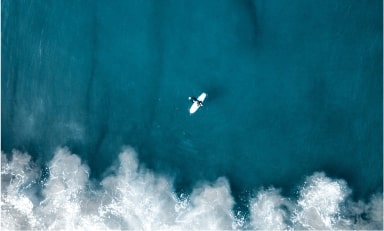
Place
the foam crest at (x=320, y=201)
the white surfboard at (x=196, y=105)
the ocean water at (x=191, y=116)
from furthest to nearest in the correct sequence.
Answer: the white surfboard at (x=196, y=105) < the foam crest at (x=320, y=201) < the ocean water at (x=191, y=116)

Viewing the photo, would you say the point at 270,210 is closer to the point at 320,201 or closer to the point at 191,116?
the point at 320,201

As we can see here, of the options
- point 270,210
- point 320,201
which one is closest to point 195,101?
point 270,210

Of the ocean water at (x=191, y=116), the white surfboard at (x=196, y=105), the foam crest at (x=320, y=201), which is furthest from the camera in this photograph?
the white surfboard at (x=196, y=105)

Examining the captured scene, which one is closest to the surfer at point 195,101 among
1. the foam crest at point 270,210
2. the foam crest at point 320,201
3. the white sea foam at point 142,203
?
the white sea foam at point 142,203

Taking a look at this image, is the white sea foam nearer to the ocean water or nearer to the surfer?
the ocean water

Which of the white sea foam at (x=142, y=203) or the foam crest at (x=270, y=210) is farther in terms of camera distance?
the foam crest at (x=270, y=210)

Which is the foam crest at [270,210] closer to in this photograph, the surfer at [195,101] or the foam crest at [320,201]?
the foam crest at [320,201]

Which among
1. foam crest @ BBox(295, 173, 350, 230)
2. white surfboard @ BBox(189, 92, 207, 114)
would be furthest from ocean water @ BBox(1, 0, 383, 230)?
white surfboard @ BBox(189, 92, 207, 114)

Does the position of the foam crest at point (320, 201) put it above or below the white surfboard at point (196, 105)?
below
